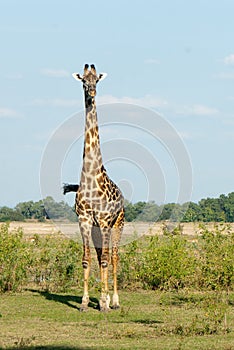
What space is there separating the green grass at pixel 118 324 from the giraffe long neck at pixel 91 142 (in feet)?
7.99

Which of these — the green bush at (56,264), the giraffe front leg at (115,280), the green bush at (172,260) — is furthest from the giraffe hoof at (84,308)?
the green bush at (56,264)

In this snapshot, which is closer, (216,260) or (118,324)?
(118,324)

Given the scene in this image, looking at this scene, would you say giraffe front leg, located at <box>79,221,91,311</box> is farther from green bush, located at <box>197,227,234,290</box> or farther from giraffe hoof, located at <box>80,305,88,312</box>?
green bush, located at <box>197,227,234,290</box>

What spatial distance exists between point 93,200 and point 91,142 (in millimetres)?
1075

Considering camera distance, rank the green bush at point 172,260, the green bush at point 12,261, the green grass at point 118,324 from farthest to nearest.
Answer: the green bush at point 172,260 < the green bush at point 12,261 < the green grass at point 118,324

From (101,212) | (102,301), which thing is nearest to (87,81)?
(101,212)

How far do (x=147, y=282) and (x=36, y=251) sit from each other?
94.6 inches

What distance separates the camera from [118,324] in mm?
11555

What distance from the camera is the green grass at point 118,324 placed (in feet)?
32.2

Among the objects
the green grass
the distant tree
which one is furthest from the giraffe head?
the distant tree

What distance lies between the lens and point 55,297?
48.4 ft

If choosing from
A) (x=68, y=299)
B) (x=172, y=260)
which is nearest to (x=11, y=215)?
(x=172, y=260)

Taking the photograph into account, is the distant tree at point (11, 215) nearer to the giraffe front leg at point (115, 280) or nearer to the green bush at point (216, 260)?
the green bush at point (216, 260)

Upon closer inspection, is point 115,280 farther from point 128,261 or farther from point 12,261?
point 128,261
